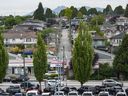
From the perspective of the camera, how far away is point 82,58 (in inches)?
1630

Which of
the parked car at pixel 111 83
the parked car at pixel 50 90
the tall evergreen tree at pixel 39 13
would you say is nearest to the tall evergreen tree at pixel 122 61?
the parked car at pixel 111 83

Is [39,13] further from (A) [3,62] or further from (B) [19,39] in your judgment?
(A) [3,62]

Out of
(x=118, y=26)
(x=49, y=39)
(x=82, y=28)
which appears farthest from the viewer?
(x=118, y=26)

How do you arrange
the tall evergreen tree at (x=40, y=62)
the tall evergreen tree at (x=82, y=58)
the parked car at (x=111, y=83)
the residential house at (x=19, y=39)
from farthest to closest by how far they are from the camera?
the residential house at (x=19, y=39), the parked car at (x=111, y=83), the tall evergreen tree at (x=40, y=62), the tall evergreen tree at (x=82, y=58)

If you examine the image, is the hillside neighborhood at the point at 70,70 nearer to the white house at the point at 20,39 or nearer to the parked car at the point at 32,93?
the parked car at the point at 32,93

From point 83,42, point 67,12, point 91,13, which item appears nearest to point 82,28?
point 83,42

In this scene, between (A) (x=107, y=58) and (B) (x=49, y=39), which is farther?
(B) (x=49, y=39)

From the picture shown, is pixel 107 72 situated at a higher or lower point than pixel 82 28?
lower

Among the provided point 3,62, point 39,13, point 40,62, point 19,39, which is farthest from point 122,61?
point 39,13

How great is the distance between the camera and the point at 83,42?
4172 centimetres

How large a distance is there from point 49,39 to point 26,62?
1290 inches

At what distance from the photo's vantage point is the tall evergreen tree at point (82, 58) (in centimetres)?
4116

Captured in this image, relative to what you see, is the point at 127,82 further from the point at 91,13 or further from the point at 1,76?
the point at 91,13

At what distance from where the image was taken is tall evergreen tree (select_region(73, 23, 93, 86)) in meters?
41.2
